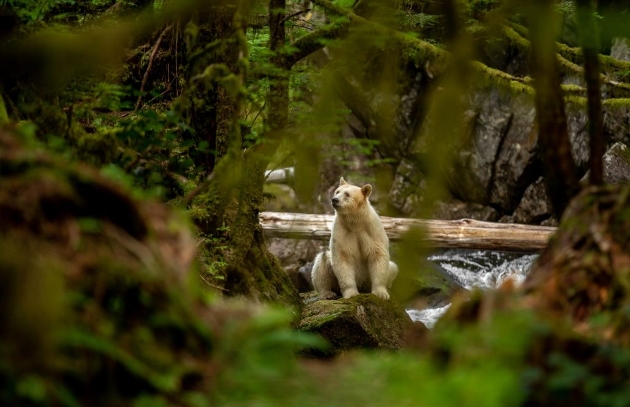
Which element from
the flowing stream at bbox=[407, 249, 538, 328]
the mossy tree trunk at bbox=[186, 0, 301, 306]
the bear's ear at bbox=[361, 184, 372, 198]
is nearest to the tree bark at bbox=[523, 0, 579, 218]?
the mossy tree trunk at bbox=[186, 0, 301, 306]

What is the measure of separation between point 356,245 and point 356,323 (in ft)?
6.39

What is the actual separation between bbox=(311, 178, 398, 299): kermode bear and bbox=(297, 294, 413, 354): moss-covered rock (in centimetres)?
94

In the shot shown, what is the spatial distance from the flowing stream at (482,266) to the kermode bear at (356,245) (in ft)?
16.8

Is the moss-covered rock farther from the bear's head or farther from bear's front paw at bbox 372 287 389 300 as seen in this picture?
the bear's head

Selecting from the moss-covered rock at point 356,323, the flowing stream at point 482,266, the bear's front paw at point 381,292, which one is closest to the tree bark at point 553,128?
the moss-covered rock at point 356,323

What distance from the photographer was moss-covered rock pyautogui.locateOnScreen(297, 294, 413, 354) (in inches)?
323

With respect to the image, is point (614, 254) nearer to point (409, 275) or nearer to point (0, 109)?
point (409, 275)

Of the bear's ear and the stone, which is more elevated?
the bear's ear

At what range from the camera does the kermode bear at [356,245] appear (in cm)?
989

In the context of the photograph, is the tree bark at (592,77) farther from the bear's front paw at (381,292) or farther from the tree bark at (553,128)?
the bear's front paw at (381,292)

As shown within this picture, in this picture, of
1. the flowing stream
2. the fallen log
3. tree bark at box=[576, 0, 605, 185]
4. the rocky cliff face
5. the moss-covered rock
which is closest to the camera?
tree bark at box=[576, 0, 605, 185]

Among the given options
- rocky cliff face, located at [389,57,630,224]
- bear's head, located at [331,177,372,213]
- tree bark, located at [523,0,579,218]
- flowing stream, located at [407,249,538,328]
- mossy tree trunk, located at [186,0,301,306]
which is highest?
tree bark, located at [523,0,579,218]

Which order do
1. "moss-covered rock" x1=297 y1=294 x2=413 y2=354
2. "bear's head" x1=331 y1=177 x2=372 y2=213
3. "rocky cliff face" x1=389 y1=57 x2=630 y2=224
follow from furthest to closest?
"rocky cliff face" x1=389 y1=57 x2=630 y2=224 → "bear's head" x1=331 y1=177 x2=372 y2=213 → "moss-covered rock" x1=297 y1=294 x2=413 y2=354

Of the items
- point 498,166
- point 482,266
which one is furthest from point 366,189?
point 498,166
